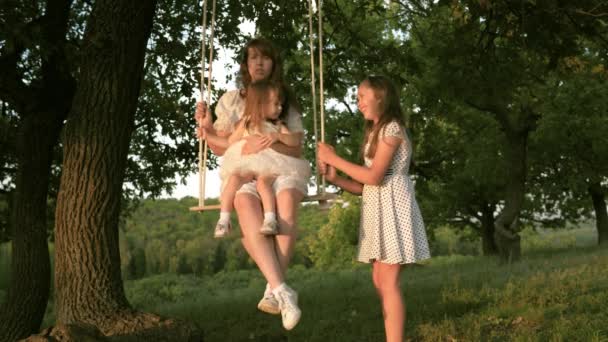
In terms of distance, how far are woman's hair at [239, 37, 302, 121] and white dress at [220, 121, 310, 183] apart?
19 centimetres

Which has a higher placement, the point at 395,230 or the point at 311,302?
the point at 395,230

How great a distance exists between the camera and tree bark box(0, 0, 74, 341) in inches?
390

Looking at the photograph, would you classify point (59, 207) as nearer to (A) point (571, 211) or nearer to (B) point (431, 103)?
(B) point (431, 103)

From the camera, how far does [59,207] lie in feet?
24.1

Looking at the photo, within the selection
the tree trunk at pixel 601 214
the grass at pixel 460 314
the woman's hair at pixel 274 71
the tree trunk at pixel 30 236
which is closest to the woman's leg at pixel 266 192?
the woman's hair at pixel 274 71

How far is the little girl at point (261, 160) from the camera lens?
4711 millimetres

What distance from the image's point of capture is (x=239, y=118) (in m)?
5.28

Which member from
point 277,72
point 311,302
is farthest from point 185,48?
point 277,72

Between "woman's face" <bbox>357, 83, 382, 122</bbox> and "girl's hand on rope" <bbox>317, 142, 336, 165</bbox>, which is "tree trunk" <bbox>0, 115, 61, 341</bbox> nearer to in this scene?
"girl's hand on rope" <bbox>317, 142, 336, 165</bbox>

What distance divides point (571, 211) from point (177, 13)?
19.7 m

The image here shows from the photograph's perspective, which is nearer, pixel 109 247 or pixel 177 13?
pixel 109 247

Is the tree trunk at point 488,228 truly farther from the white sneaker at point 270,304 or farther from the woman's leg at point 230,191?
the white sneaker at point 270,304

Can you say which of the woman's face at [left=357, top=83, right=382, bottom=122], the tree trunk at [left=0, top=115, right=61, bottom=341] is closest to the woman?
the woman's face at [left=357, top=83, right=382, bottom=122]

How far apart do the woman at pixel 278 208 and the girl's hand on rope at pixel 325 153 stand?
0.16 meters
